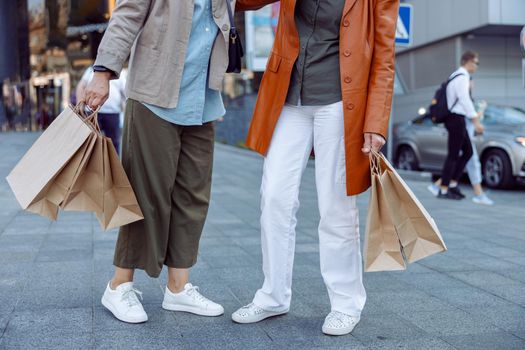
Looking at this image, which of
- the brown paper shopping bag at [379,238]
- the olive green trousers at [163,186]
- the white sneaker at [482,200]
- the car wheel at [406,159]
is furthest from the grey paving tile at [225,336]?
the car wheel at [406,159]

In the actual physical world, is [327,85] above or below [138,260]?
above

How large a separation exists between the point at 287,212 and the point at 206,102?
694 millimetres

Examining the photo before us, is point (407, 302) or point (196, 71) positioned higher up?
point (196, 71)

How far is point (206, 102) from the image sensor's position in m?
3.41

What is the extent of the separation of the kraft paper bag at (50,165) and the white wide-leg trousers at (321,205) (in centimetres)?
90

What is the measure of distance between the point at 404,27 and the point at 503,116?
8.67 feet

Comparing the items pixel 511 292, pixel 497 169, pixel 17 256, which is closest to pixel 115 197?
pixel 17 256

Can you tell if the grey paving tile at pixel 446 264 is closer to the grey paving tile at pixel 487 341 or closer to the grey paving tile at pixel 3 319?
the grey paving tile at pixel 487 341

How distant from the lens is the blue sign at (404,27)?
33.7ft

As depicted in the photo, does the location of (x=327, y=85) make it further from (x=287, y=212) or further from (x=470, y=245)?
(x=470, y=245)

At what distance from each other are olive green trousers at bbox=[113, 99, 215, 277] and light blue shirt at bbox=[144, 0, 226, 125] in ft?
0.23

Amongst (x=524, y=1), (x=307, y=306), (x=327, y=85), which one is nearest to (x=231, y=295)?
(x=307, y=306)

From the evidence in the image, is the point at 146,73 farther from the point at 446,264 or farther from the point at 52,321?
the point at 446,264

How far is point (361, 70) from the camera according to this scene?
123 inches
